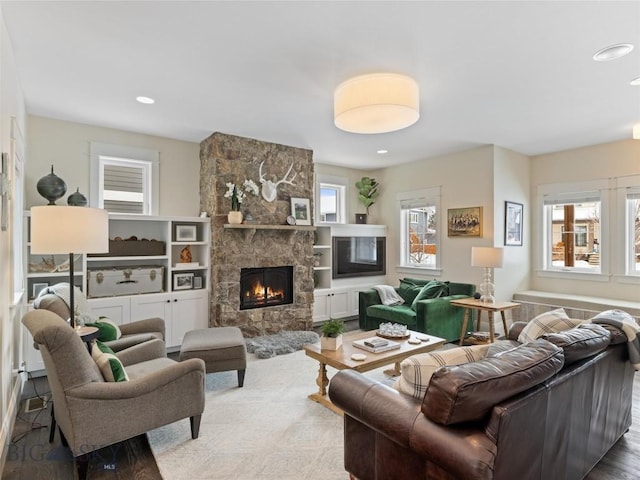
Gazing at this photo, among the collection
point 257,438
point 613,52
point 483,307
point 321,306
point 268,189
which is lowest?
point 257,438

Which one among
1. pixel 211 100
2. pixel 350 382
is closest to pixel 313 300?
Result: pixel 211 100

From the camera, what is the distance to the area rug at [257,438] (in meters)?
2.14

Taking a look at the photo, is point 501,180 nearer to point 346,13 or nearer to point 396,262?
point 396,262

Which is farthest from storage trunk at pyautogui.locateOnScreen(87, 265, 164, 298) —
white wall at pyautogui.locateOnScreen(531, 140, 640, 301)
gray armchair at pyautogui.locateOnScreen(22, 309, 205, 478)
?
white wall at pyautogui.locateOnScreen(531, 140, 640, 301)

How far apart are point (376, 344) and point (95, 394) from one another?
6.64 ft

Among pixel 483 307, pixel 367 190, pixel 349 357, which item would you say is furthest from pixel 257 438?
pixel 367 190

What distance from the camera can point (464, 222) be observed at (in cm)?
537

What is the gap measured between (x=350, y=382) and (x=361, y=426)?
23 cm

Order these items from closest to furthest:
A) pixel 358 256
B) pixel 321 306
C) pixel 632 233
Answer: pixel 632 233
pixel 321 306
pixel 358 256

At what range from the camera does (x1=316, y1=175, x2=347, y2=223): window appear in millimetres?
6352

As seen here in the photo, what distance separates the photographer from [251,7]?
2119mm

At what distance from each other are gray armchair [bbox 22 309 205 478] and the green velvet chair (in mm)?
3003

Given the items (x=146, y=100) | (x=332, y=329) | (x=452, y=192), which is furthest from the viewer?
(x=452, y=192)

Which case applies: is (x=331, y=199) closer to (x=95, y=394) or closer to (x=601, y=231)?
(x=601, y=231)
